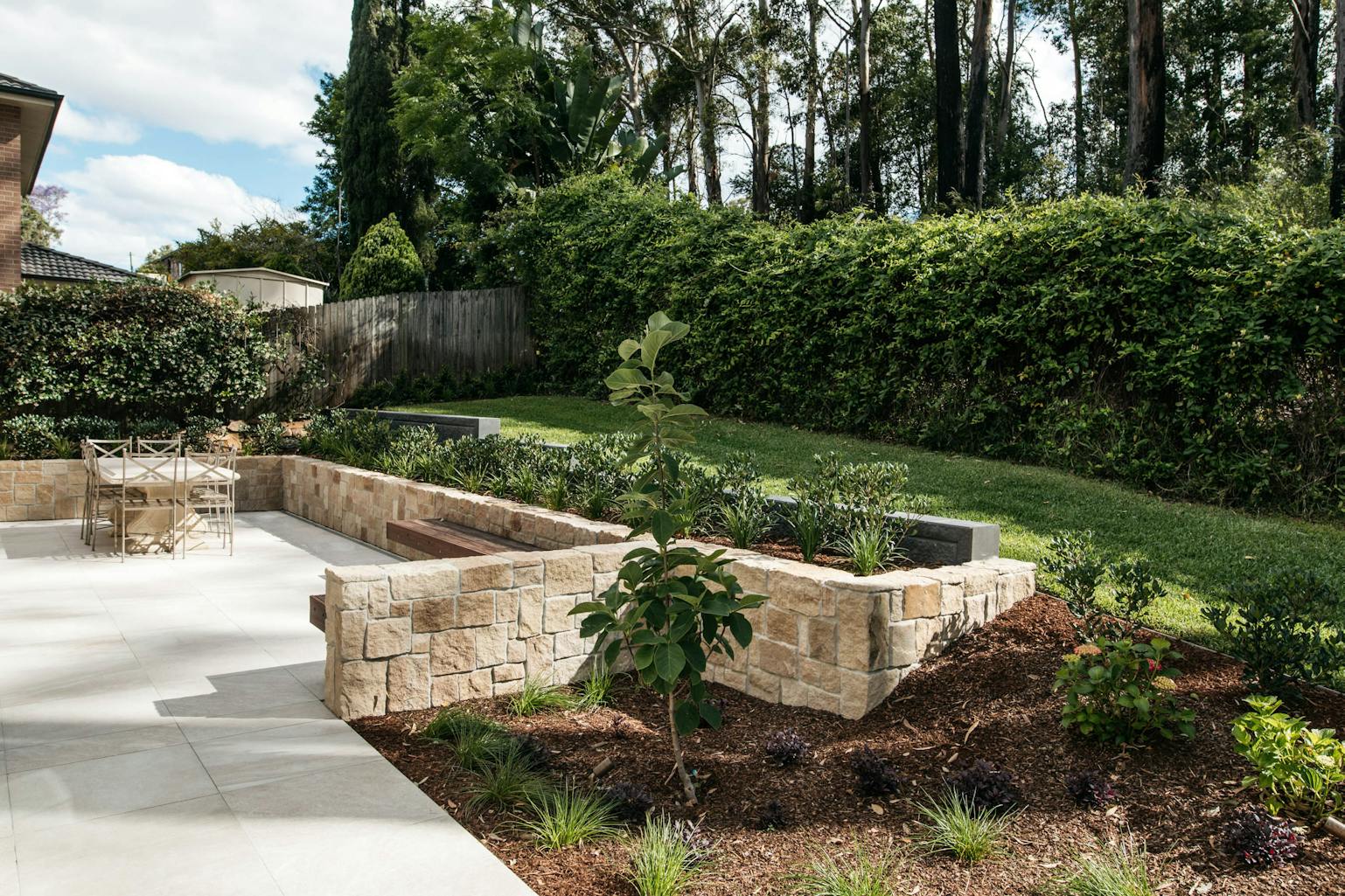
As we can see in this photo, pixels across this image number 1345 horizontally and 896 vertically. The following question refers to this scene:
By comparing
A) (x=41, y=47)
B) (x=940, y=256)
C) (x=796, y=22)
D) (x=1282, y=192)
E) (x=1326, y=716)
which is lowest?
(x=1326, y=716)

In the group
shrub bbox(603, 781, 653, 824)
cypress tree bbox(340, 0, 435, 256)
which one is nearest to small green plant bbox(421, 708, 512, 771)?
shrub bbox(603, 781, 653, 824)

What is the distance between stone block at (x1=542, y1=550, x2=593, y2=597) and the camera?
13.6 ft

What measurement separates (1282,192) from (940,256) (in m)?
7.12

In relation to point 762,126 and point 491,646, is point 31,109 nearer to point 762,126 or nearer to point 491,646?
point 491,646

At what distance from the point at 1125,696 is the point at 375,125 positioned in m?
23.2

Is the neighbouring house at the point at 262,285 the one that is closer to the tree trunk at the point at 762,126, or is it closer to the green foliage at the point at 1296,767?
the tree trunk at the point at 762,126

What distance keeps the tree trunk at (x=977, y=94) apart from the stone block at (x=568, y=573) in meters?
11.2

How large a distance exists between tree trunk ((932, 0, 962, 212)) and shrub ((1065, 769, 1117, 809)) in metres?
11.2

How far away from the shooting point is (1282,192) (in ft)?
38.4

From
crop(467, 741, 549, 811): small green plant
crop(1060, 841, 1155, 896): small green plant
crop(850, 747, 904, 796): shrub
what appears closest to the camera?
crop(1060, 841, 1155, 896): small green plant

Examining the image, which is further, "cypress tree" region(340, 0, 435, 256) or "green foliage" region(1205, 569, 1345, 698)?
"cypress tree" region(340, 0, 435, 256)

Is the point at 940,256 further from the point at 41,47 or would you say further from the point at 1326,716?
the point at 41,47

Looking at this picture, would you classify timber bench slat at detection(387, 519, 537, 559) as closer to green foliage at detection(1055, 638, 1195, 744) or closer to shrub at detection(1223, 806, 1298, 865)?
green foliage at detection(1055, 638, 1195, 744)

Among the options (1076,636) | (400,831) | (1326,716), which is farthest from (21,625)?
(1326,716)
